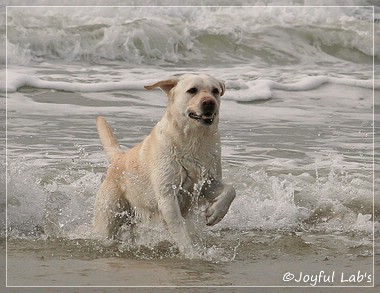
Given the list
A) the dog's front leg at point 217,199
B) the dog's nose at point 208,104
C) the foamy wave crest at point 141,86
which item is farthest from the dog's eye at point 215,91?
the foamy wave crest at point 141,86

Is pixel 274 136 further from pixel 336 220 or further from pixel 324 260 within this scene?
pixel 324 260

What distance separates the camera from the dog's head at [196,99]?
19.8 feet

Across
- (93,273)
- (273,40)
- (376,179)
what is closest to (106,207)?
(93,273)

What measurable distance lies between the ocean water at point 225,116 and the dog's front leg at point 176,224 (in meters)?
0.15

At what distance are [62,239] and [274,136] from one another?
4154 mm

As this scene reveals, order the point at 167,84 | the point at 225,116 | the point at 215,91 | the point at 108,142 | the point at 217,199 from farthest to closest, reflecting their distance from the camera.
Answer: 1. the point at 225,116
2. the point at 108,142
3. the point at 167,84
4. the point at 215,91
5. the point at 217,199

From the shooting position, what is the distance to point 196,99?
6.07 meters

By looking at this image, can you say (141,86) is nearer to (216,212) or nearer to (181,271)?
(216,212)

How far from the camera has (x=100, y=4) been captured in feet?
55.3

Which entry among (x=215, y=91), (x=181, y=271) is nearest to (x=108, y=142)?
(x=215, y=91)

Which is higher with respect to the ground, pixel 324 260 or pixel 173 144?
pixel 173 144

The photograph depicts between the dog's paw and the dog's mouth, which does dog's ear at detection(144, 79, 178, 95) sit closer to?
the dog's mouth

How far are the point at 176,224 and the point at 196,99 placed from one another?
80cm

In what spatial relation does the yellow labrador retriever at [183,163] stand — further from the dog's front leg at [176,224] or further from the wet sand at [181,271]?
the wet sand at [181,271]
